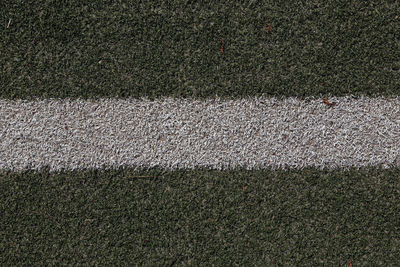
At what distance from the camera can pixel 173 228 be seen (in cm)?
160

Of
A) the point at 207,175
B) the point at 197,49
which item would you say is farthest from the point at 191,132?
the point at 197,49

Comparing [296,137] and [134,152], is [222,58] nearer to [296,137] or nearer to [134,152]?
[296,137]

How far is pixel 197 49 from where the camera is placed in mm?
1606

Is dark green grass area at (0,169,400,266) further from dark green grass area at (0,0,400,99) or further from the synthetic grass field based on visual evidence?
dark green grass area at (0,0,400,99)

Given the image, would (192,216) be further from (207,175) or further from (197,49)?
(197,49)

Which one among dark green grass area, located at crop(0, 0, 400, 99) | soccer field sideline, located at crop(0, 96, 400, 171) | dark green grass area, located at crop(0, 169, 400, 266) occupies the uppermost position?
dark green grass area, located at crop(0, 0, 400, 99)

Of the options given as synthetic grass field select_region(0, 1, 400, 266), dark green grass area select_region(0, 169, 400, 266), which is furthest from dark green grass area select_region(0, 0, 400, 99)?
dark green grass area select_region(0, 169, 400, 266)

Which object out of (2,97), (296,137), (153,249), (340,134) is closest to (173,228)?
(153,249)

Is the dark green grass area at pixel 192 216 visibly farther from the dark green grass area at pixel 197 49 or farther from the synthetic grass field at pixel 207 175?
the dark green grass area at pixel 197 49

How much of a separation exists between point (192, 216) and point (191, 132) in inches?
19.9

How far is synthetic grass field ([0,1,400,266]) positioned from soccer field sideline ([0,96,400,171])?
0.20 ft

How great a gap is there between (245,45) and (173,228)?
1.18m

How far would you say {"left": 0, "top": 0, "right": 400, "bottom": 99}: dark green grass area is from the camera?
5.25ft

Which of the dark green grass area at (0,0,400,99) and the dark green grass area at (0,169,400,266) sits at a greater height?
the dark green grass area at (0,0,400,99)
